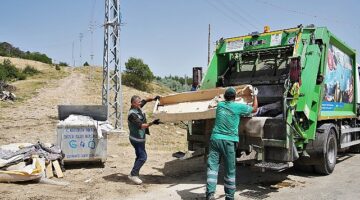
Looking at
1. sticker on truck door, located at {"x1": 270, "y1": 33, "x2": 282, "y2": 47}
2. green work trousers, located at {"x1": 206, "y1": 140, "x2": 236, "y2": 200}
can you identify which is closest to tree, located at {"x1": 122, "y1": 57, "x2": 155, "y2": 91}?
sticker on truck door, located at {"x1": 270, "y1": 33, "x2": 282, "y2": 47}

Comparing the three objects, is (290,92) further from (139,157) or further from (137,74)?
(137,74)

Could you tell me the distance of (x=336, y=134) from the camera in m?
7.67

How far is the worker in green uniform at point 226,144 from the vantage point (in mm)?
5141

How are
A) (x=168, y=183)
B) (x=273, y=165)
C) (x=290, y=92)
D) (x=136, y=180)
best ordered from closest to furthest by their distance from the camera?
(x=273, y=165) → (x=290, y=92) → (x=136, y=180) → (x=168, y=183)

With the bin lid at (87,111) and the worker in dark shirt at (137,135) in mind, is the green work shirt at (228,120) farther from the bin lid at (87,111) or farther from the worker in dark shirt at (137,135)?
the bin lid at (87,111)

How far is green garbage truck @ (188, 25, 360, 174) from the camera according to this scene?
598 centimetres

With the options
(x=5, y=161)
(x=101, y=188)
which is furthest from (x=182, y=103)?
(x=5, y=161)

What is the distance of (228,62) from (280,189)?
113 inches

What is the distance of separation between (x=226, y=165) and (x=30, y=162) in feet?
10.8

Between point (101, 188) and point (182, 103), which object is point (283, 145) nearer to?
point (182, 103)

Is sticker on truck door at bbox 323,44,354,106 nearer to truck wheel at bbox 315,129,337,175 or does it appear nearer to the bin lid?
truck wheel at bbox 315,129,337,175

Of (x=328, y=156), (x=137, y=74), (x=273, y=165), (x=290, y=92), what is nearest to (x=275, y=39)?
(x=290, y=92)

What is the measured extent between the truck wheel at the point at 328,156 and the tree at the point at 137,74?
3041cm

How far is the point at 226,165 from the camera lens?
5.20m
